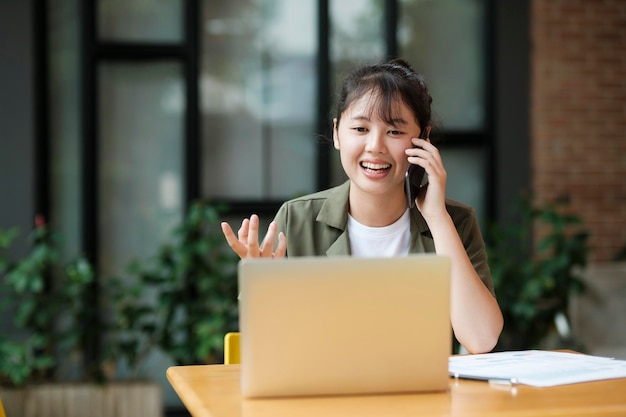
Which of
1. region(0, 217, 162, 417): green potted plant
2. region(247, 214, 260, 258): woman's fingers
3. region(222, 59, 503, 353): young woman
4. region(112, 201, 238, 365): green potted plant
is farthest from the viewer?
region(112, 201, 238, 365): green potted plant

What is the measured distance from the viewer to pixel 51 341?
4672mm

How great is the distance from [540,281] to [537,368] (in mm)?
3181

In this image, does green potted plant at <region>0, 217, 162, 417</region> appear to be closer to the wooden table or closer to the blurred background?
the blurred background

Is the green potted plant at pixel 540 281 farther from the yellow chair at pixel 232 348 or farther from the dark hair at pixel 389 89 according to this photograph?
the yellow chair at pixel 232 348

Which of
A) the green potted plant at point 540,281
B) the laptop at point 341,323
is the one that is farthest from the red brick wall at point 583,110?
the laptop at point 341,323

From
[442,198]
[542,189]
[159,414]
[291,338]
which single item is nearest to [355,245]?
[442,198]

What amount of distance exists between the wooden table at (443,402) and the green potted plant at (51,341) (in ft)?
10.0

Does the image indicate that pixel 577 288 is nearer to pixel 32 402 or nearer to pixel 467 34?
pixel 467 34

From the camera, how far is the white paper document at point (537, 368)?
5.77ft

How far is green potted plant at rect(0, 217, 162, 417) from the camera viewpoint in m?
4.61

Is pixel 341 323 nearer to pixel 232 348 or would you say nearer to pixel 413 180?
pixel 232 348

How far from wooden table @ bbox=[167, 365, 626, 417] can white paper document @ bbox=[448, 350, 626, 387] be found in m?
0.03

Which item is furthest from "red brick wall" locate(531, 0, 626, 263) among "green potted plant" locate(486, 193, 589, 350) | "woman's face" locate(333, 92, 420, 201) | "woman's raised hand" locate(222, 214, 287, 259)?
"woman's raised hand" locate(222, 214, 287, 259)

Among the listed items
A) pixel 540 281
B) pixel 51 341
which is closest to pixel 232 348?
pixel 51 341
